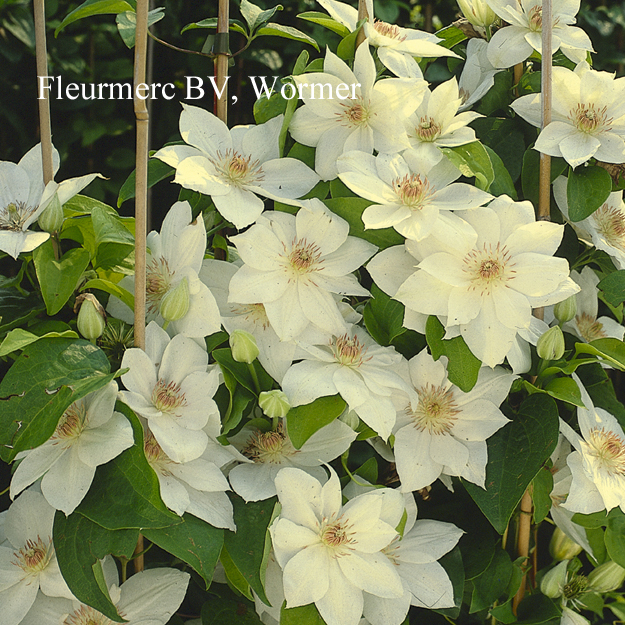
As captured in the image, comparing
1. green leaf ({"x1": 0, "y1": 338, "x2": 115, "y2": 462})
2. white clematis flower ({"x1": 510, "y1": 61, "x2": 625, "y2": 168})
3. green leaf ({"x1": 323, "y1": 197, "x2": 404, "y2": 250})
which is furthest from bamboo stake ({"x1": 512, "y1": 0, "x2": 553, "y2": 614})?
green leaf ({"x1": 0, "y1": 338, "x2": 115, "y2": 462})

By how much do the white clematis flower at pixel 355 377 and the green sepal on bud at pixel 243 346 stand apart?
27mm

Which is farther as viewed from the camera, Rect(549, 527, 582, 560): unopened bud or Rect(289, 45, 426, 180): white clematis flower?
Rect(549, 527, 582, 560): unopened bud

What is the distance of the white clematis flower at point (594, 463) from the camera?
0.52 m

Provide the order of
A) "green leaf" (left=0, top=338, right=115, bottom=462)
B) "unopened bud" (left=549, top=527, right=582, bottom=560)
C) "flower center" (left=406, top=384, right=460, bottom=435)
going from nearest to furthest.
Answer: "green leaf" (left=0, top=338, right=115, bottom=462) < "flower center" (left=406, top=384, right=460, bottom=435) < "unopened bud" (left=549, top=527, right=582, bottom=560)

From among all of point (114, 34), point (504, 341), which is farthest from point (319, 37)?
point (504, 341)

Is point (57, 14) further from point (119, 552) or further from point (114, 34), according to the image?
point (119, 552)

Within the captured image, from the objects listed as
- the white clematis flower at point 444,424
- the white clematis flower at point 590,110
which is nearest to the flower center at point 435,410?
the white clematis flower at point 444,424

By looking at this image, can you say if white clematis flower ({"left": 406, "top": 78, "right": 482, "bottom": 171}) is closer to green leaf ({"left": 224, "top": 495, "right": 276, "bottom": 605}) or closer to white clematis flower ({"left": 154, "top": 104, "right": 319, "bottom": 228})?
white clematis flower ({"left": 154, "top": 104, "right": 319, "bottom": 228})

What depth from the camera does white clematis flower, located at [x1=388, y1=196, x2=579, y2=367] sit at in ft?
1.54

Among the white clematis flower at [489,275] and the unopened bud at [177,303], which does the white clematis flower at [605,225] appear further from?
the unopened bud at [177,303]

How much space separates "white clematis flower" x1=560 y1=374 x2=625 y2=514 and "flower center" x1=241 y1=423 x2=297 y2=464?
0.65 feet

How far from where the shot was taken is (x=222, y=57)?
1.84 ft

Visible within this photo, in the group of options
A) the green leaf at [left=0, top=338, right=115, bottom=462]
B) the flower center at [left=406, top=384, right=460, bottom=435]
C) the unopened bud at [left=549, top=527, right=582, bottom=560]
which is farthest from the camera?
the unopened bud at [left=549, top=527, right=582, bottom=560]

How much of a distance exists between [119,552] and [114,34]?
1.16 meters
